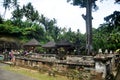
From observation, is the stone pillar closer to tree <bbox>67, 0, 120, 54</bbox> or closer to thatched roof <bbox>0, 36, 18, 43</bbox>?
tree <bbox>67, 0, 120, 54</bbox>

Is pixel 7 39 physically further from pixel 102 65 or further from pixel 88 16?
pixel 102 65

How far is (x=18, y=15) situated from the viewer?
203ft

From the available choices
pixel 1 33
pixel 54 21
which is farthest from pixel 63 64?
pixel 54 21

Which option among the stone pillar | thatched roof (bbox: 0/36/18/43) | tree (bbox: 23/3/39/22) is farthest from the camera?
tree (bbox: 23/3/39/22)

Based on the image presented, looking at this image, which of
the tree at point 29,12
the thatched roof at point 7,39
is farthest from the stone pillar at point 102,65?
the tree at point 29,12

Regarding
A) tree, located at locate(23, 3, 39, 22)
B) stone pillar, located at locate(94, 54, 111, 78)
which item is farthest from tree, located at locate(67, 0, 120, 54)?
tree, located at locate(23, 3, 39, 22)

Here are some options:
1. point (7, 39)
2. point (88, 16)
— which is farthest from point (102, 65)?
point (7, 39)

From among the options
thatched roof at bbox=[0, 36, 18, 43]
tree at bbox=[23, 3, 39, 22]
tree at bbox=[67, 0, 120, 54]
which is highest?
tree at bbox=[23, 3, 39, 22]

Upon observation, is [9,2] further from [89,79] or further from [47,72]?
[89,79]

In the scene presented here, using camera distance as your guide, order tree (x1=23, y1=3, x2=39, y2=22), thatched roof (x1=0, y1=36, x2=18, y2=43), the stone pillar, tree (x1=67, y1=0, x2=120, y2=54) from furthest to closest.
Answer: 1. tree (x1=23, y1=3, x2=39, y2=22)
2. thatched roof (x1=0, y1=36, x2=18, y2=43)
3. tree (x1=67, y1=0, x2=120, y2=54)
4. the stone pillar

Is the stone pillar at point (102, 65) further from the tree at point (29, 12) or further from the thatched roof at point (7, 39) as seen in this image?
the tree at point (29, 12)

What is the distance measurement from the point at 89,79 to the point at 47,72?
4.49 meters

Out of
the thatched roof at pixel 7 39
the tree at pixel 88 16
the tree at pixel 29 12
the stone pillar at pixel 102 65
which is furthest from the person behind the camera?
the tree at pixel 29 12

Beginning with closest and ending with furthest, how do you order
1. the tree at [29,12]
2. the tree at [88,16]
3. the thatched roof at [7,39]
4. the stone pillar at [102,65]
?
the stone pillar at [102,65], the tree at [88,16], the thatched roof at [7,39], the tree at [29,12]
